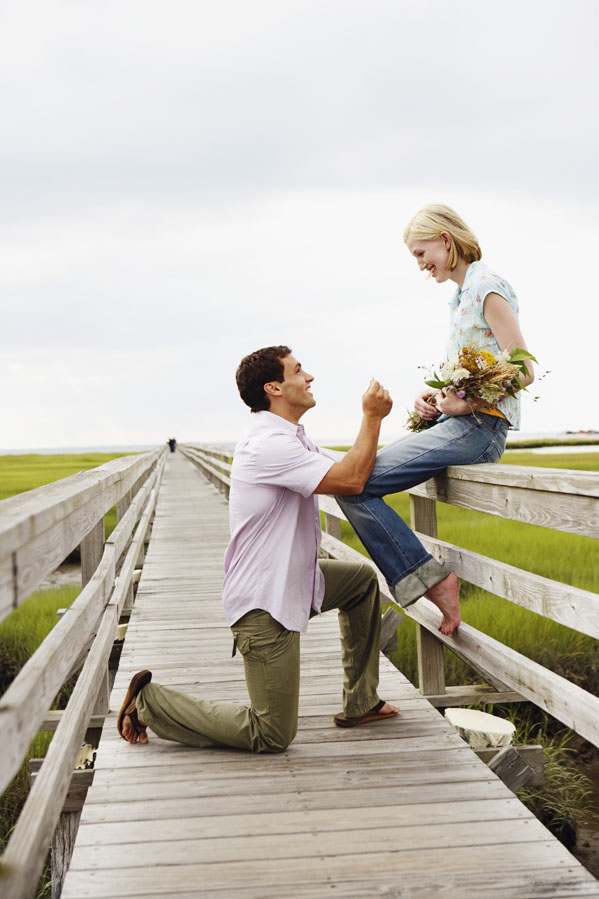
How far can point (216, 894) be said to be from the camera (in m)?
2.10

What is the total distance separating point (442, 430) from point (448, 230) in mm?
762

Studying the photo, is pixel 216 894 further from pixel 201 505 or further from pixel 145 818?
pixel 201 505

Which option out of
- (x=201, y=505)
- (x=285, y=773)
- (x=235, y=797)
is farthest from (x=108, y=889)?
(x=201, y=505)

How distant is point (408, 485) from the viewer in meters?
3.25

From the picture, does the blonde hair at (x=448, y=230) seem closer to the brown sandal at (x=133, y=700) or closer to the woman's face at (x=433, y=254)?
the woman's face at (x=433, y=254)

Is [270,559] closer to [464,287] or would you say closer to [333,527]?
[464,287]

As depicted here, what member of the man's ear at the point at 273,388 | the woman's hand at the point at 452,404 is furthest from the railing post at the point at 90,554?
the woman's hand at the point at 452,404

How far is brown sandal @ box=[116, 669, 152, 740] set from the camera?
3166mm

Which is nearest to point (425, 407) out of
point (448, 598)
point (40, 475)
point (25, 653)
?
point (448, 598)

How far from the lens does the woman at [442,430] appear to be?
3.11 meters

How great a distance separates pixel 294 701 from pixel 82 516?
1.05 metres

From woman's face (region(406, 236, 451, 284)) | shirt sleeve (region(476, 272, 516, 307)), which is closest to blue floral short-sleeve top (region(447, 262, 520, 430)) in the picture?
shirt sleeve (region(476, 272, 516, 307))

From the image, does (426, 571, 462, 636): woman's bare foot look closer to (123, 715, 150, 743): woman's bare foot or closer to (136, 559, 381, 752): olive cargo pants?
(136, 559, 381, 752): olive cargo pants

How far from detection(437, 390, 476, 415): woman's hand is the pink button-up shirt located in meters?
0.46
